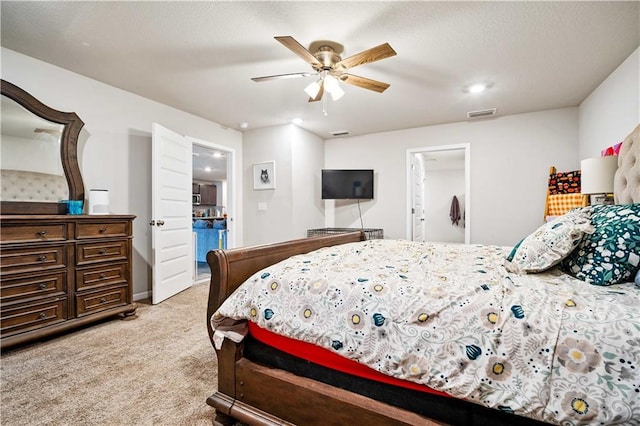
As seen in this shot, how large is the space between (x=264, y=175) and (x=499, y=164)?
3491 mm

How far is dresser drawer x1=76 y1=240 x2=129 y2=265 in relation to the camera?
2.50 meters

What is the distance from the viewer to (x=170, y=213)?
3539 millimetres

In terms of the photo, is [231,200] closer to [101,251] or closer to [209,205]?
[101,251]

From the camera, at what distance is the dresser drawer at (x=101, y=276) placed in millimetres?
2506

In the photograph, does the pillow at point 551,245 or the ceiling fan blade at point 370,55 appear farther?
the ceiling fan blade at point 370,55

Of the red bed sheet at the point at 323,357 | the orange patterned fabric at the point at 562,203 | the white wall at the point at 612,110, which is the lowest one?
the red bed sheet at the point at 323,357

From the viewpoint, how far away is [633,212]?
1234 millimetres

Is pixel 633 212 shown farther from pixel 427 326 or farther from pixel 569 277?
pixel 427 326

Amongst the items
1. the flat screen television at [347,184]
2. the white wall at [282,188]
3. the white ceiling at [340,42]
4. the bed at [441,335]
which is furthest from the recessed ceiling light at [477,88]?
the white wall at [282,188]

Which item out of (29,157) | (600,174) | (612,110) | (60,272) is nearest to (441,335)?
(600,174)

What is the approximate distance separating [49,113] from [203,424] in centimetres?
299

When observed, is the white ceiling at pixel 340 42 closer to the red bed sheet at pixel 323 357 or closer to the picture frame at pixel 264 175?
the picture frame at pixel 264 175

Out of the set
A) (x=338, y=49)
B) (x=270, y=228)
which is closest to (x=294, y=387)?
(x=338, y=49)

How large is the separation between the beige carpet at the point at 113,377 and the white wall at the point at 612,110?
390 cm
